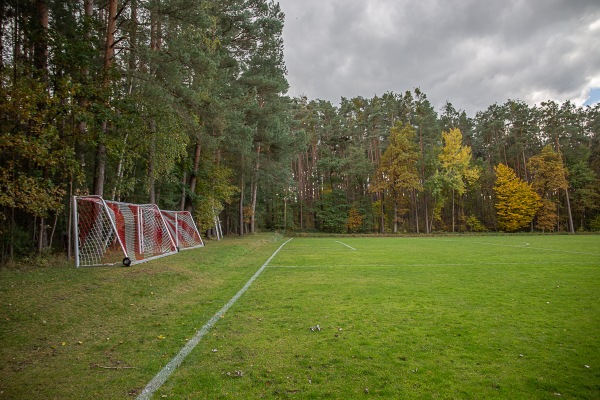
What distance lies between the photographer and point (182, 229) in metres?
16.7

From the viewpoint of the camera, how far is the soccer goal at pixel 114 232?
9719mm

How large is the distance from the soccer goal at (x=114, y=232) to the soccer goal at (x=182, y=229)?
2.18m

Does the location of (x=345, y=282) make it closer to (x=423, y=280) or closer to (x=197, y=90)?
(x=423, y=280)

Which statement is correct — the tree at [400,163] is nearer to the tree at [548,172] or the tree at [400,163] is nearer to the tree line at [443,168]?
the tree line at [443,168]

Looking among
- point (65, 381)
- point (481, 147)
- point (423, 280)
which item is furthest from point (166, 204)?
point (481, 147)

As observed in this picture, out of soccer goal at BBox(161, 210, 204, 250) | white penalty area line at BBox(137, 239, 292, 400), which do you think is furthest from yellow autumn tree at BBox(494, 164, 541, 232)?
white penalty area line at BBox(137, 239, 292, 400)

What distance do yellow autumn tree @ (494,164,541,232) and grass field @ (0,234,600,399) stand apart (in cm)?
3736

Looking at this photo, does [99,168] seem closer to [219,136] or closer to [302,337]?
[219,136]

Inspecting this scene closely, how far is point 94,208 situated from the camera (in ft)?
35.1

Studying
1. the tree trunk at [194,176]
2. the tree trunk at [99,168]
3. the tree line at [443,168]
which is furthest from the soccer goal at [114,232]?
the tree line at [443,168]

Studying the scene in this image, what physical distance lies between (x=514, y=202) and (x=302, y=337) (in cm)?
4469

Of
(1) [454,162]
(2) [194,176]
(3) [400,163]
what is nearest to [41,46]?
(2) [194,176]

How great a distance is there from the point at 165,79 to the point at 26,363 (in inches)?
460

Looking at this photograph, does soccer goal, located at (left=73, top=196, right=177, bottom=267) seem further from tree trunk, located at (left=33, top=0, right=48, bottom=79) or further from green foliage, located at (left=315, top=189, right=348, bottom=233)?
green foliage, located at (left=315, top=189, right=348, bottom=233)
